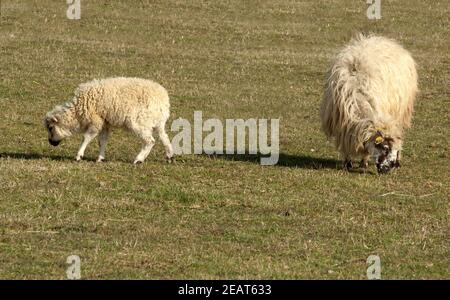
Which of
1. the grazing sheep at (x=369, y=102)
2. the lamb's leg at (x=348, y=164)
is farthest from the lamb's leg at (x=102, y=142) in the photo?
the lamb's leg at (x=348, y=164)

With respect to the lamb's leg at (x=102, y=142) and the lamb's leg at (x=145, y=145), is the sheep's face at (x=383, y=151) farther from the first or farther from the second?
the lamb's leg at (x=102, y=142)

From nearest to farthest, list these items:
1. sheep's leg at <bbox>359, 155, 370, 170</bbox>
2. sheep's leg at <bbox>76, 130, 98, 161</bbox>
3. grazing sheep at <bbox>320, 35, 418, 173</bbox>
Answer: grazing sheep at <bbox>320, 35, 418, 173</bbox> → sheep's leg at <bbox>76, 130, 98, 161</bbox> → sheep's leg at <bbox>359, 155, 370, 170</bbox>

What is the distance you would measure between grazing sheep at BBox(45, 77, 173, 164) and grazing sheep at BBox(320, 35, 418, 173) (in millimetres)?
2489

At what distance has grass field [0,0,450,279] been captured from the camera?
1002 cm

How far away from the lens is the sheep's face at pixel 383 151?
46.6 ft

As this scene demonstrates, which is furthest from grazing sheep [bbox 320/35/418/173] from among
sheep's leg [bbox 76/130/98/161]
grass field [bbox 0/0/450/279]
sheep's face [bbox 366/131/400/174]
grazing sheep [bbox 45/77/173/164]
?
sheep's leg [bbox 76/130/98/161]

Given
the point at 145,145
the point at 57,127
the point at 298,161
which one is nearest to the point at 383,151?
the point at 298,161

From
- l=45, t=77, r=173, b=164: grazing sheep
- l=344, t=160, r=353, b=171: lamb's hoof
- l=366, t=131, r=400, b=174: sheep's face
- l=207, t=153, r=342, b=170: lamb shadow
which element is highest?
l=45, t=77, r=173, b=164: grazing sheep

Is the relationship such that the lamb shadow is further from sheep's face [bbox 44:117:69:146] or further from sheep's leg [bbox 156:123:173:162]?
sheep's face [bbox 44:117:69:146]

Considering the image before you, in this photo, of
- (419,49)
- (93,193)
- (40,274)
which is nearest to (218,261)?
(40,274)

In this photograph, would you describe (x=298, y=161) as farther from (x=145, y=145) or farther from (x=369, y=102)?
(x=145, y=145)

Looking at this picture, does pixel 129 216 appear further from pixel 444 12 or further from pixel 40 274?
pixel 444 12

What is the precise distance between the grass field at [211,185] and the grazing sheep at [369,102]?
0.45m

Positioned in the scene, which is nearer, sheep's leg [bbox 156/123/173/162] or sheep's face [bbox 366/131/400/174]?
sheep's face [bbox 366/131/400/174]
